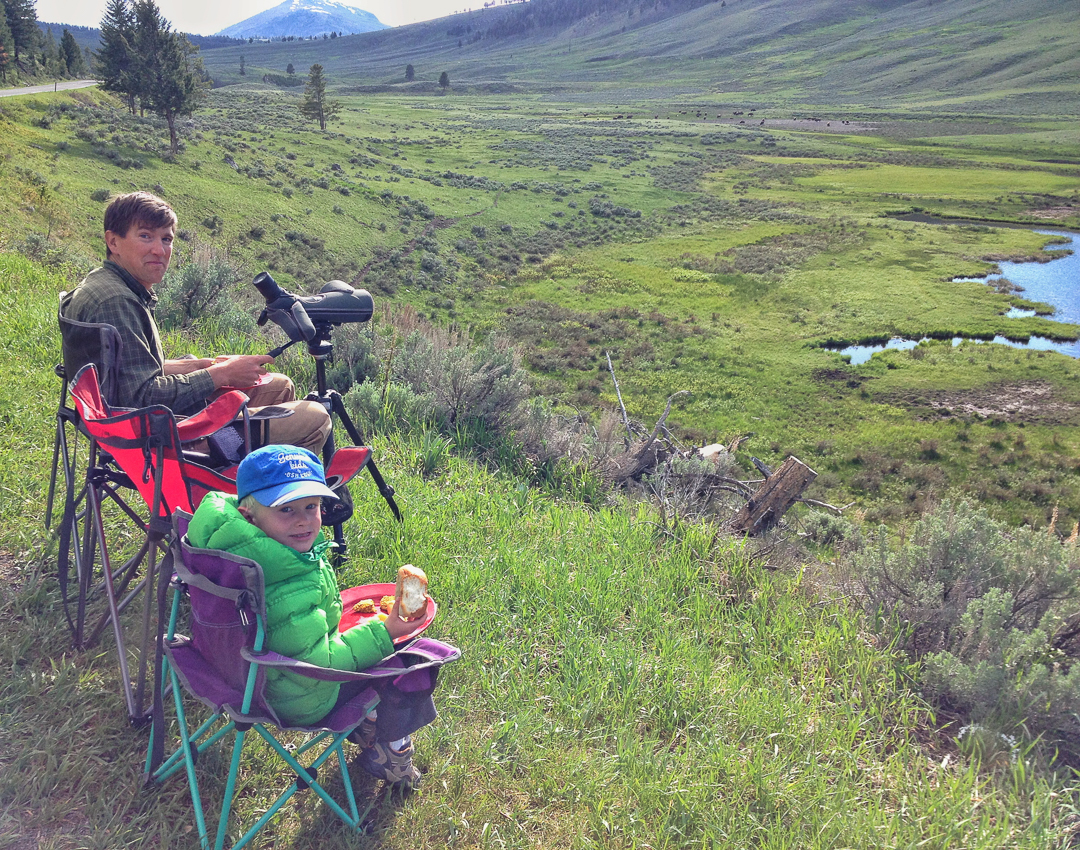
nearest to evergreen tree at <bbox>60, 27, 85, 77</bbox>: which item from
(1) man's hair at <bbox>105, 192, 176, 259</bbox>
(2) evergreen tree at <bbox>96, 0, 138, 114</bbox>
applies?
(2) evergreen tree at <bbox>96, 0, 138, 114</bbox>

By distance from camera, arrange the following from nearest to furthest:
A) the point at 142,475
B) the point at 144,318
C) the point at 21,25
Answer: the point at 142,475 < the point at 144,318 < the point at 21,25

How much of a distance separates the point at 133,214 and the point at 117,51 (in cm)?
4389

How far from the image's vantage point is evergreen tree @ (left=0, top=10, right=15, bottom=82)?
161 ft

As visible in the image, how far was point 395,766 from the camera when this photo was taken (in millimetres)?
2178

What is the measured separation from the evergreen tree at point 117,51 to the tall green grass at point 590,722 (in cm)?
3690

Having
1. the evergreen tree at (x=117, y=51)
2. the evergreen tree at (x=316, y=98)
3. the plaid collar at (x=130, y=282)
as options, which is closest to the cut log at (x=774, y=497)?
the plaid collar at (x=130, y=282)

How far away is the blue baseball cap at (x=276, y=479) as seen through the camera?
189 cm

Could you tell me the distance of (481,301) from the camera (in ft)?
85.7

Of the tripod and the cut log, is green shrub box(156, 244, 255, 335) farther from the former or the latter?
the cut log

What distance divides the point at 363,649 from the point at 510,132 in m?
75.1

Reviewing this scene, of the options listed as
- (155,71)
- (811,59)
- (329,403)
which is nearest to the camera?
(329,403)

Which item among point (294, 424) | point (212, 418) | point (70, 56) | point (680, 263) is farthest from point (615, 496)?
point (70, 56)

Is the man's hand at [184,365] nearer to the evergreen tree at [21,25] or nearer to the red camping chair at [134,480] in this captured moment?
the red camping chair at [134,480]

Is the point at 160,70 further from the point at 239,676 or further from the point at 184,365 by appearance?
the point at 239,676
